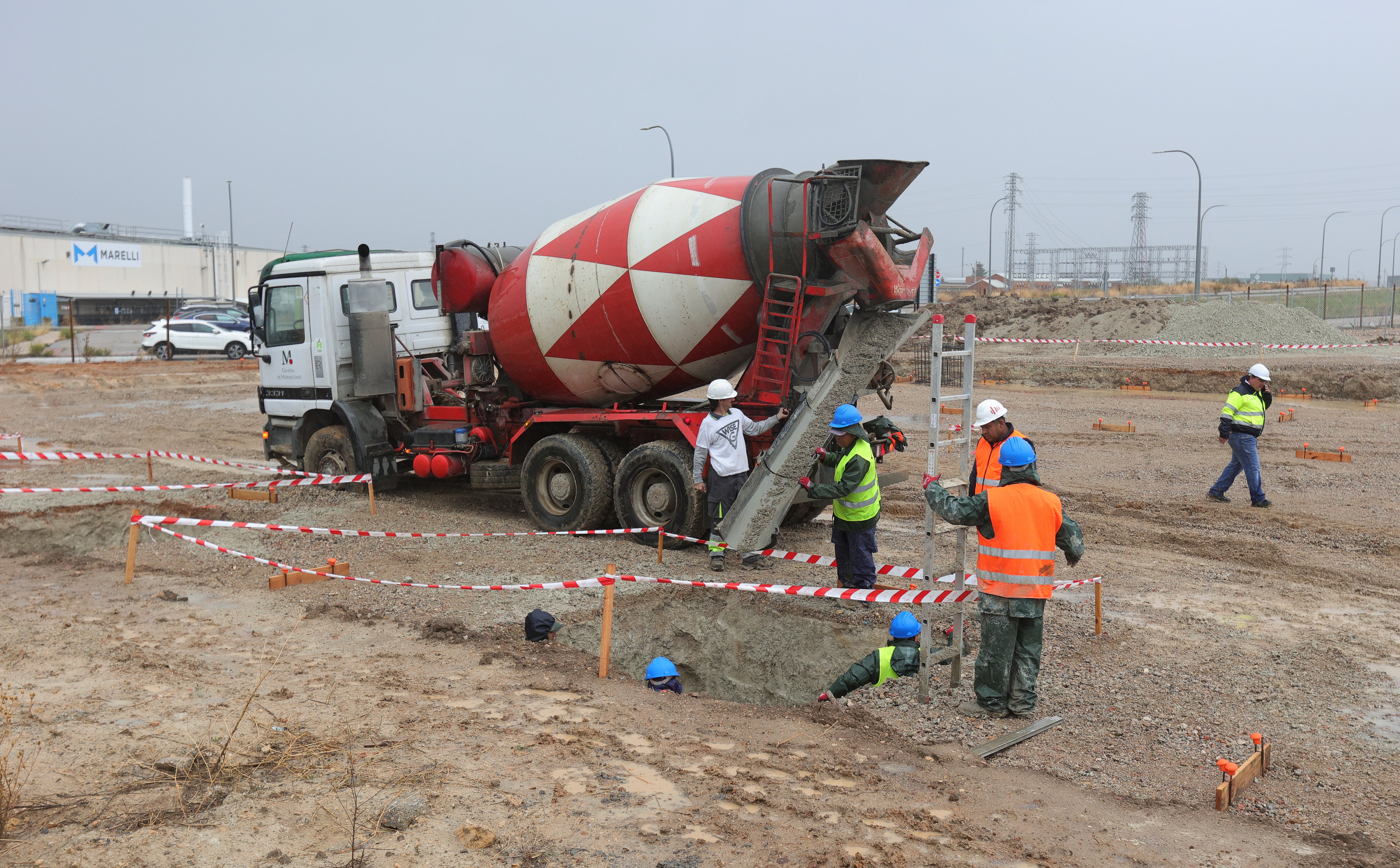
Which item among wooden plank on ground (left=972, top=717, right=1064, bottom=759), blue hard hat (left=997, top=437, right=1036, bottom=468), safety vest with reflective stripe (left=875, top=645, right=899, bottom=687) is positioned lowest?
wooden plank on ground (left=972, top=717, right=1064, bottom=759)

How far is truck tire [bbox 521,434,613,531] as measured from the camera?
413 inches

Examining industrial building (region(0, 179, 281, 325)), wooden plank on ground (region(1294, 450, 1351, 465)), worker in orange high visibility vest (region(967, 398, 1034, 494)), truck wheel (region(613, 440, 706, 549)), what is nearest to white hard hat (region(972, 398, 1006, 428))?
worker in orange high visibility vest (region(967, 398, 1034, 494))

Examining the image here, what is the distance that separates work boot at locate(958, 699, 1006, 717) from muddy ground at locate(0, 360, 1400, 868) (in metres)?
0.14

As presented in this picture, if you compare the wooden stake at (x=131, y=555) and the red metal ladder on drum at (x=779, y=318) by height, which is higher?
the red metal ladder on drum at (x=779, y=318)

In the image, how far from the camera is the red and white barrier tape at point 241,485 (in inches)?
414

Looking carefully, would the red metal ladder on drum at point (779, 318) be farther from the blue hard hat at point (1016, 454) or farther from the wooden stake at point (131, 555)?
the wooden stake at point (131, 555)

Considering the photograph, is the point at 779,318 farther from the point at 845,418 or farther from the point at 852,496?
the point at 852,496

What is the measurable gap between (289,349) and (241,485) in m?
1.79

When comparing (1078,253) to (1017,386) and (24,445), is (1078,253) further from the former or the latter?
(24,445)

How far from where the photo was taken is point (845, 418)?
7.84m

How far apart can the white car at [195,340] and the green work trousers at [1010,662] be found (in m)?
34.3

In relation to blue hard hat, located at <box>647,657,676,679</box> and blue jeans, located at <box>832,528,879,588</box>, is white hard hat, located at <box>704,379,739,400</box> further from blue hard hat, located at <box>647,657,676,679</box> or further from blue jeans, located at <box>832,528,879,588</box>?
blue hard hat, located at <box>647,657,676,679</box>

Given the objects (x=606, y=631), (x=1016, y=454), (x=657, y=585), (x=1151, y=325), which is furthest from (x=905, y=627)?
(x=1151, y=325)

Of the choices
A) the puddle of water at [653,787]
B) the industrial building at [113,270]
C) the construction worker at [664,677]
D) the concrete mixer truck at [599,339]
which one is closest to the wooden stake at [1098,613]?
the concrete mixer truck at [599,339]
